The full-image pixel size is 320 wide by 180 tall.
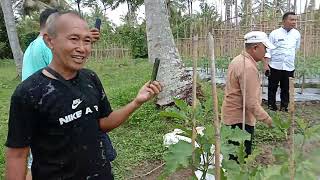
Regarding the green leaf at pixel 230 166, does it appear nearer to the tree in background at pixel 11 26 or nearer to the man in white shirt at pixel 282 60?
the man in white shirt at pixel 282 60

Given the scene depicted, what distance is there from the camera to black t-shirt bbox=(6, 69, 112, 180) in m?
1.55

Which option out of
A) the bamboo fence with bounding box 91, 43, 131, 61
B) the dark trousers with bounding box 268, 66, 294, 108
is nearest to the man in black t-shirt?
the dark trousers with bounding box 268, 66, 294, 108

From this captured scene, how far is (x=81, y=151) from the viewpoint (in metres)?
1.65

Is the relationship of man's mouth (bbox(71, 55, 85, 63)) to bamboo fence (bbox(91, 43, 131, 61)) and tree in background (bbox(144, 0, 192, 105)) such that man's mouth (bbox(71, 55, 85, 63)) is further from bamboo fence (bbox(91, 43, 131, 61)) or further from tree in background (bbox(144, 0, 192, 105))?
bamboo fence (bbox(91, 43, 131, 61))

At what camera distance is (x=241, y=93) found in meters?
3.09

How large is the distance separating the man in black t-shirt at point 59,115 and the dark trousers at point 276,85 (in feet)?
15.6

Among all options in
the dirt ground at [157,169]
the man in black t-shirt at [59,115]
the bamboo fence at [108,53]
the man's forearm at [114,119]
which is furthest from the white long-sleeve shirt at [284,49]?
the bamboo fence at [108,53]

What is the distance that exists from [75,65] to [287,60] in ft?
16.6

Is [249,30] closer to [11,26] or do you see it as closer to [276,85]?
[276,85]

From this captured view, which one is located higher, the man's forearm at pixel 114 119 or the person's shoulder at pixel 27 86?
the person's shoulder at pixel 27 86

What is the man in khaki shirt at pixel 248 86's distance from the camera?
2.95 meters

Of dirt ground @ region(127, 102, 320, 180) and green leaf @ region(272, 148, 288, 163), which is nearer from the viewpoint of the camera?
green leaf @ region(272, 148, 288, 163)

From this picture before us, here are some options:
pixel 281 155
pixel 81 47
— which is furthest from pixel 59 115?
pixel 281 155

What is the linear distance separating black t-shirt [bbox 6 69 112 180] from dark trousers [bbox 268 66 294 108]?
4.81 metres
